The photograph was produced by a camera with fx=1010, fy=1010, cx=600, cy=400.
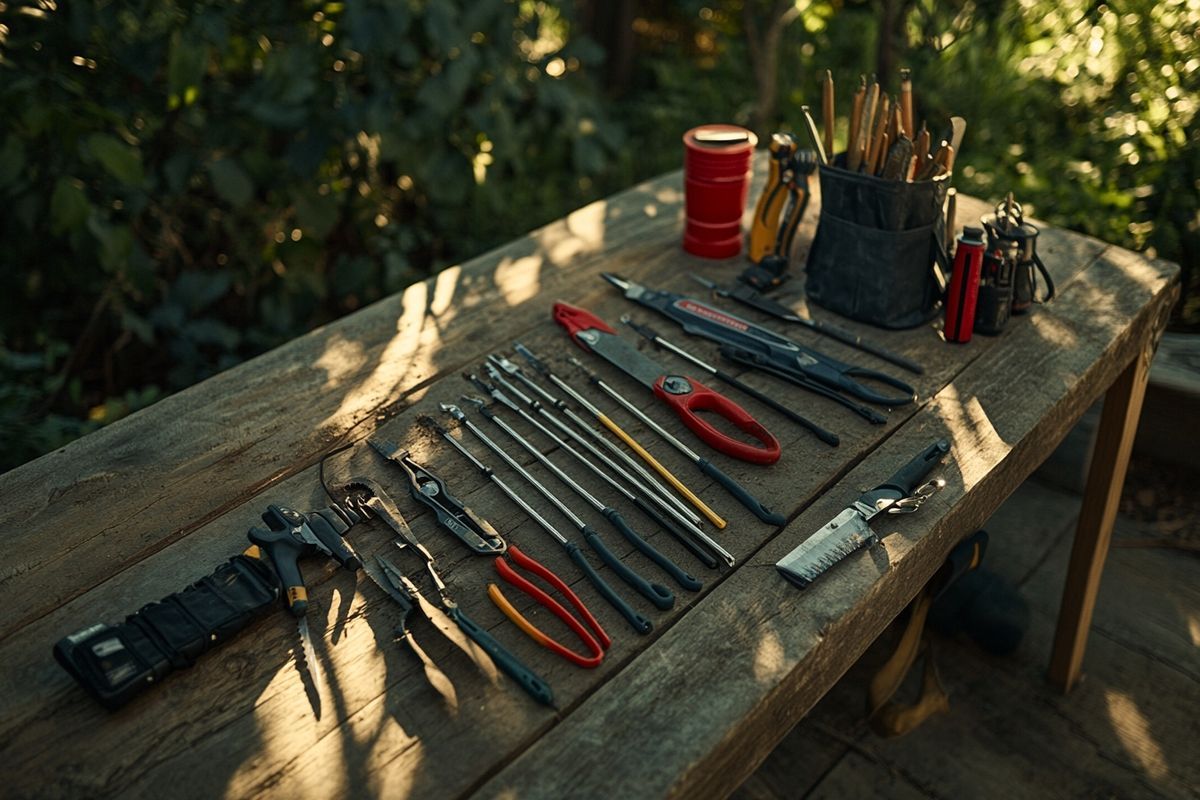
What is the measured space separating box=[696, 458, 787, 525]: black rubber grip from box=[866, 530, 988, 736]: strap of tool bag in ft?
1.33

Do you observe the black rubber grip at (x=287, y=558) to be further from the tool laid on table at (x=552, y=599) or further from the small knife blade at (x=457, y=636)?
the tool laid on table at (x=552, y=599)

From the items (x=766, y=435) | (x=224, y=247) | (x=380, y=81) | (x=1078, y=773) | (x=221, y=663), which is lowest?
(x=1078, y=773)

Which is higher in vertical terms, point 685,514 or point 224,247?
A: point 685,514

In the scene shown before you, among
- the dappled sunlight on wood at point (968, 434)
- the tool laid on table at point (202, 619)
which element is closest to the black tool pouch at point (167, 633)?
the tool laid on table at point (202, 619)

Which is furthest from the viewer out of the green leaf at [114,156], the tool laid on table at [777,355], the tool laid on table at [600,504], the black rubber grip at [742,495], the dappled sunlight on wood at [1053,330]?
the green leaf at [114,156]

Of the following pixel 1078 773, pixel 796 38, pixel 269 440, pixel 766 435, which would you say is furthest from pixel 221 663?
pixel 796 38

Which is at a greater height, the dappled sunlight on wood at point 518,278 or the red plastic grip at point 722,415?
the dappled sunlight on wood at point 518,278

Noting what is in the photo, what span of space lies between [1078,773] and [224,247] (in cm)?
308

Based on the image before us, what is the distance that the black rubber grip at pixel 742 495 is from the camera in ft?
4.93

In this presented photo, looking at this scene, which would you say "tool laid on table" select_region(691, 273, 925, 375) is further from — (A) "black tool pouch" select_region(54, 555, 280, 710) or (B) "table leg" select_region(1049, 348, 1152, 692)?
(A) "black tool pouch" select_region(54, 555, 280, 710)

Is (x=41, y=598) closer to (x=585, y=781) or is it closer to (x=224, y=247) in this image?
(x=585, y=781)

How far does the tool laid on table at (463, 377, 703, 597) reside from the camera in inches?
54.9

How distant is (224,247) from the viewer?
141 inches

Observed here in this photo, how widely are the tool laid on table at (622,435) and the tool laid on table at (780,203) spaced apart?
0.56 metres
